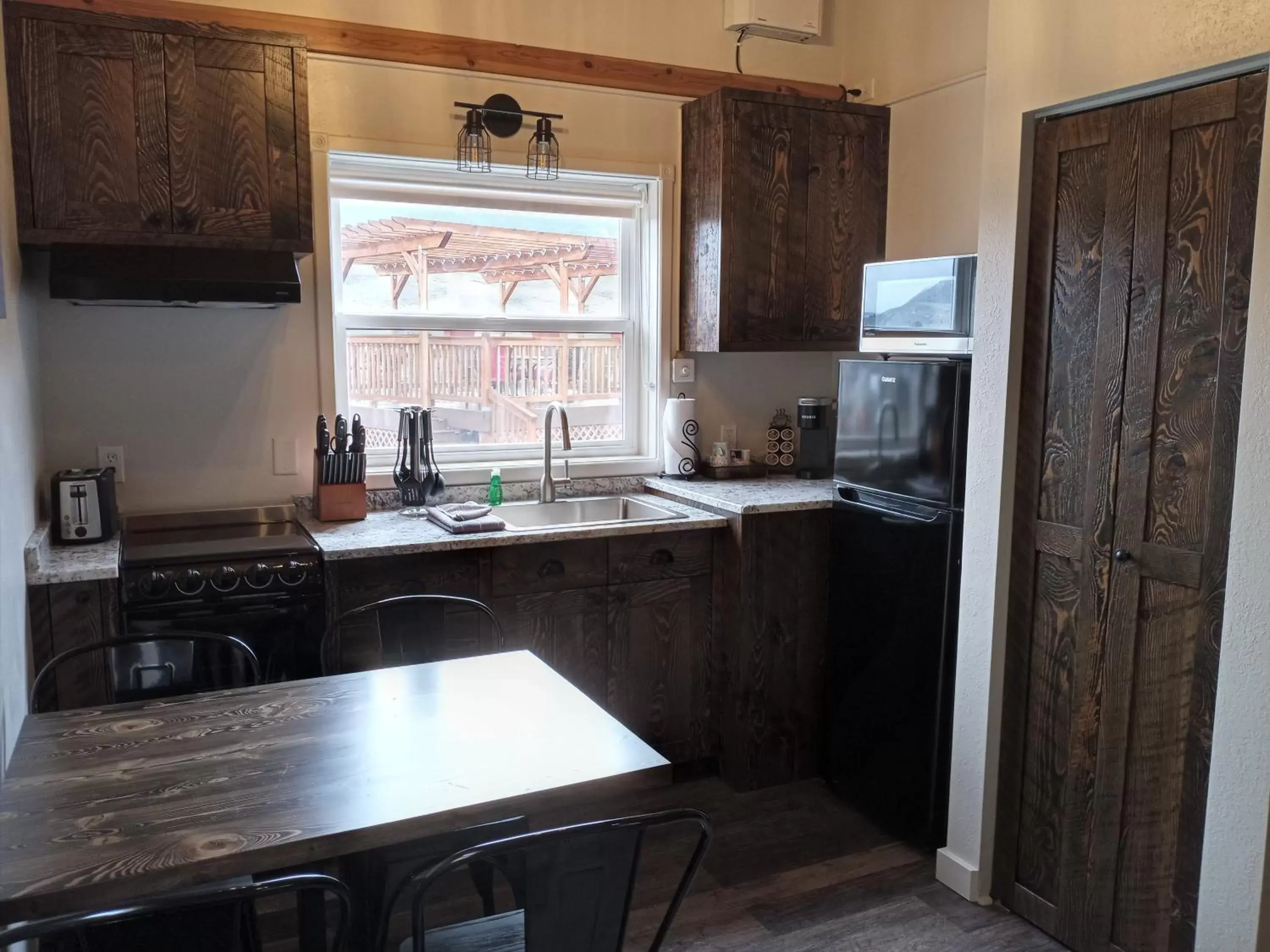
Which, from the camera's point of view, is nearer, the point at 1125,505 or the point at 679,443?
the point at 1125,505

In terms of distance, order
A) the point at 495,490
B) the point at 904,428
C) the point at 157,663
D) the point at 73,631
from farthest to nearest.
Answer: the point at 495,490
the point at 904,428
the point at 73,631
the point at 157,663

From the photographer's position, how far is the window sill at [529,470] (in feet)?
11.2

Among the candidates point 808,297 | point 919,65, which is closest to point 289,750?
point 808,297

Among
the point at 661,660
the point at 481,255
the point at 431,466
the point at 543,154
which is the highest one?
the point at 543,154

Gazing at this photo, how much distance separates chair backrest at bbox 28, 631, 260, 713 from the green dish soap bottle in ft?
4.16

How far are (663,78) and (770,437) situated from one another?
4.56 feet

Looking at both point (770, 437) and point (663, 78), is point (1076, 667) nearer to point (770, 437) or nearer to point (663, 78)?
point (770, 437)

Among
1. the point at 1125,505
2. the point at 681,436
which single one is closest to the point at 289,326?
the point at 681,436

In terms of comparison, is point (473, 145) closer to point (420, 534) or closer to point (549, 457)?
point (549, 457)

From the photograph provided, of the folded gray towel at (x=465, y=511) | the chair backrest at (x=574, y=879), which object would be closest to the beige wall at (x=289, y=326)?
the folded gray towel at (x=465, y=511)

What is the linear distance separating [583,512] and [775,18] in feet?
6.38

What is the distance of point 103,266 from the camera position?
263 cm

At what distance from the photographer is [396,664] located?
2.48 meters

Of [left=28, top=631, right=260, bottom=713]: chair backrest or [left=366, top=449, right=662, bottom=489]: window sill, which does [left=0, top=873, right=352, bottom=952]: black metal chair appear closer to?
[left=28, top=631, right=260, bottom=713]: chair backrest
